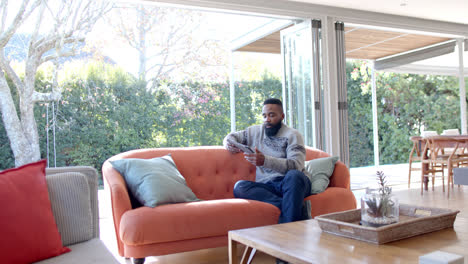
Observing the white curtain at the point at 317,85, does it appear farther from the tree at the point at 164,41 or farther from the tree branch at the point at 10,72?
the tree branch at the point at 10,72

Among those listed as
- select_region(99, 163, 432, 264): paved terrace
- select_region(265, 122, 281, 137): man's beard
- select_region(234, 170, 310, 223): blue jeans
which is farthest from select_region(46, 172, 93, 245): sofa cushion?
select_region(99, 163, 432, 264): paved terrace

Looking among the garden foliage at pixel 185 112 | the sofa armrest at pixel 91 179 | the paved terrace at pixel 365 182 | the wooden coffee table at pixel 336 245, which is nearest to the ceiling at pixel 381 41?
the garden foliage at pixel 185 112

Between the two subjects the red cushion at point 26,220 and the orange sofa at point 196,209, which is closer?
the red cushion at point 26,220

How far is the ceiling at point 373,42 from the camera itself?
634 cm

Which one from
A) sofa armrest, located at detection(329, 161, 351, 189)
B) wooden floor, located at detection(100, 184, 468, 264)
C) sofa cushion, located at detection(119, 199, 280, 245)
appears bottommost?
wooden floor, located at detection(100, 184, 468, 264)

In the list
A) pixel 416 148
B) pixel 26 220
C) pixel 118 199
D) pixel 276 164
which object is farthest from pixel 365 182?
pixel 26 220

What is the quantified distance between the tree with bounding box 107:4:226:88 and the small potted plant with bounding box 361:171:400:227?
639 cm

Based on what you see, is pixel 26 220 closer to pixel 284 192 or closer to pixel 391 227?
pixel 391 227

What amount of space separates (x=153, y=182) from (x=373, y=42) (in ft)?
17.9

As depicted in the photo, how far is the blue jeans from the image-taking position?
2592mm

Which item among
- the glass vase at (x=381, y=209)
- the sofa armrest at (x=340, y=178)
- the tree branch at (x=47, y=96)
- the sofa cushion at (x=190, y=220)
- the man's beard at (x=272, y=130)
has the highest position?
the tree branch at (x=47, y=96)

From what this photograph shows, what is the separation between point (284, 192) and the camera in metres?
2.70

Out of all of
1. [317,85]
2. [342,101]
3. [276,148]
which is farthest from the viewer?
[342,101]

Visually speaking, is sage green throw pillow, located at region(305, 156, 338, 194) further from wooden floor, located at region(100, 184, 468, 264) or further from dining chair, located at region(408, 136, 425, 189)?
dining chair, located at region(408, 136, 425, 189)
